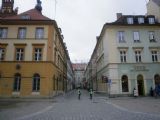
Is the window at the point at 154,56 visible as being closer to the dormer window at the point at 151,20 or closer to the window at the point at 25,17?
the dormer window at the point at 151,20

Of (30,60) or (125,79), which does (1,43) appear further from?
(125,79)

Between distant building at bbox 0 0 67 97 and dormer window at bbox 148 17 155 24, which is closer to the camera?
distant building at bbox 0 0 67 97

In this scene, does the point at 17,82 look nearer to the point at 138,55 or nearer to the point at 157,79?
the point at 138,55

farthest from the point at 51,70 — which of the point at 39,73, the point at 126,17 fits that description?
the point at 126,17

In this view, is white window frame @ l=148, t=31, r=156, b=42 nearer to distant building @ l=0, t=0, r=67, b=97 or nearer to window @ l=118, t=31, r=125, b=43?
window @ l=118, t=31, r=125, b=43

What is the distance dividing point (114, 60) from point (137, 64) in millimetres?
4131

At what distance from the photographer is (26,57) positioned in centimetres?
2964

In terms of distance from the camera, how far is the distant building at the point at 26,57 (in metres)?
28.8

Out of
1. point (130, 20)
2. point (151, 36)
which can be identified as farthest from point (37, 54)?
point (151, 36)

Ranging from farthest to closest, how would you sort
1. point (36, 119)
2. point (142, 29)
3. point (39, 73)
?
1. point (142, 29)
2. point (39, 73)
3. point (36, 119)

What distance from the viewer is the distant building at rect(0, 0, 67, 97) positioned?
2884 centimetres

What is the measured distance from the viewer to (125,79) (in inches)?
1272

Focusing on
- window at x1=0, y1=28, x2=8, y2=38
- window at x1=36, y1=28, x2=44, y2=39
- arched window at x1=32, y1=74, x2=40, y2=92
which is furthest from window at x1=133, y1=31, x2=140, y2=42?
window at x1=0, y1=28, x2=8, y2=38

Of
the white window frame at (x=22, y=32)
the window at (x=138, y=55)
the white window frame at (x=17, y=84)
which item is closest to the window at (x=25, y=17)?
the white window frame at (x=22, y=32)
